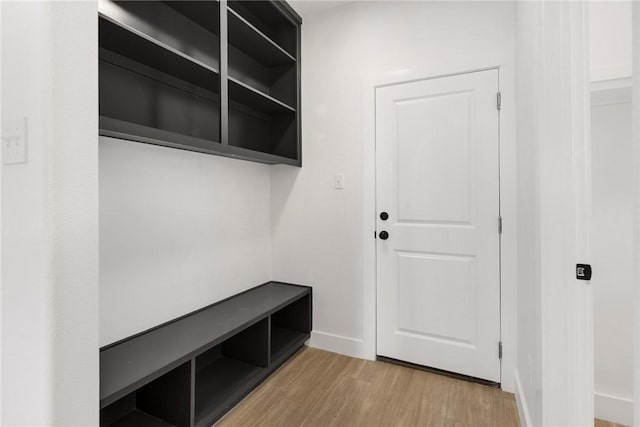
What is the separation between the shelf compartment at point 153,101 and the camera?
1471mm

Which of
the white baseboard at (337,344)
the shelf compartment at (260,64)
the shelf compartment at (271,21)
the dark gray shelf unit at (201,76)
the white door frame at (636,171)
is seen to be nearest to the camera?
the white door frame at (636,171)

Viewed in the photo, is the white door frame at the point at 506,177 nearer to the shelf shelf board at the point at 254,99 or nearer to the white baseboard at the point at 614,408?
the white baseboard at the point at 614,408

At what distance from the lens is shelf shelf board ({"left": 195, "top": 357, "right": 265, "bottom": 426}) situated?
1582mm

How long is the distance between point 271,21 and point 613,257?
2.69 m

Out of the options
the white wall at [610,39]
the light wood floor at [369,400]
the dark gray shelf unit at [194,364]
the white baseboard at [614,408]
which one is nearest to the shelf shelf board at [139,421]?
the dark gray shelf unit at [194,364]

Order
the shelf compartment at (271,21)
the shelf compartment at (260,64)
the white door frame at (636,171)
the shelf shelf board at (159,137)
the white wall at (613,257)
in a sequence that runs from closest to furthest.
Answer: the white door frame at (636,171), the shelf shelf board at (159,137), the white wall at (613,257), the shelf compartment at (260,64), the shelf compartment at (271,21)

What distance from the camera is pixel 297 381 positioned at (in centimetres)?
201

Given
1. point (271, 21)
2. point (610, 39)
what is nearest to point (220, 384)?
point (271, 21)

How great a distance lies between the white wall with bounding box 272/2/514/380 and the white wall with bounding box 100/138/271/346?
373mm

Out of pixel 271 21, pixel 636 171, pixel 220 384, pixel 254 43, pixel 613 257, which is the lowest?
pixel 220 384

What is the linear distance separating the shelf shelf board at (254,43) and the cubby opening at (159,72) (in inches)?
5.5

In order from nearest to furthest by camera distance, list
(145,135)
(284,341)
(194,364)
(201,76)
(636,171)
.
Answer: (636,171) → (145,135) → (194,364) → (201,76) → (284,341)

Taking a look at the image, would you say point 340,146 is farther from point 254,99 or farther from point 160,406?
point 160,406

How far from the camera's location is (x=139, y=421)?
151 cm
